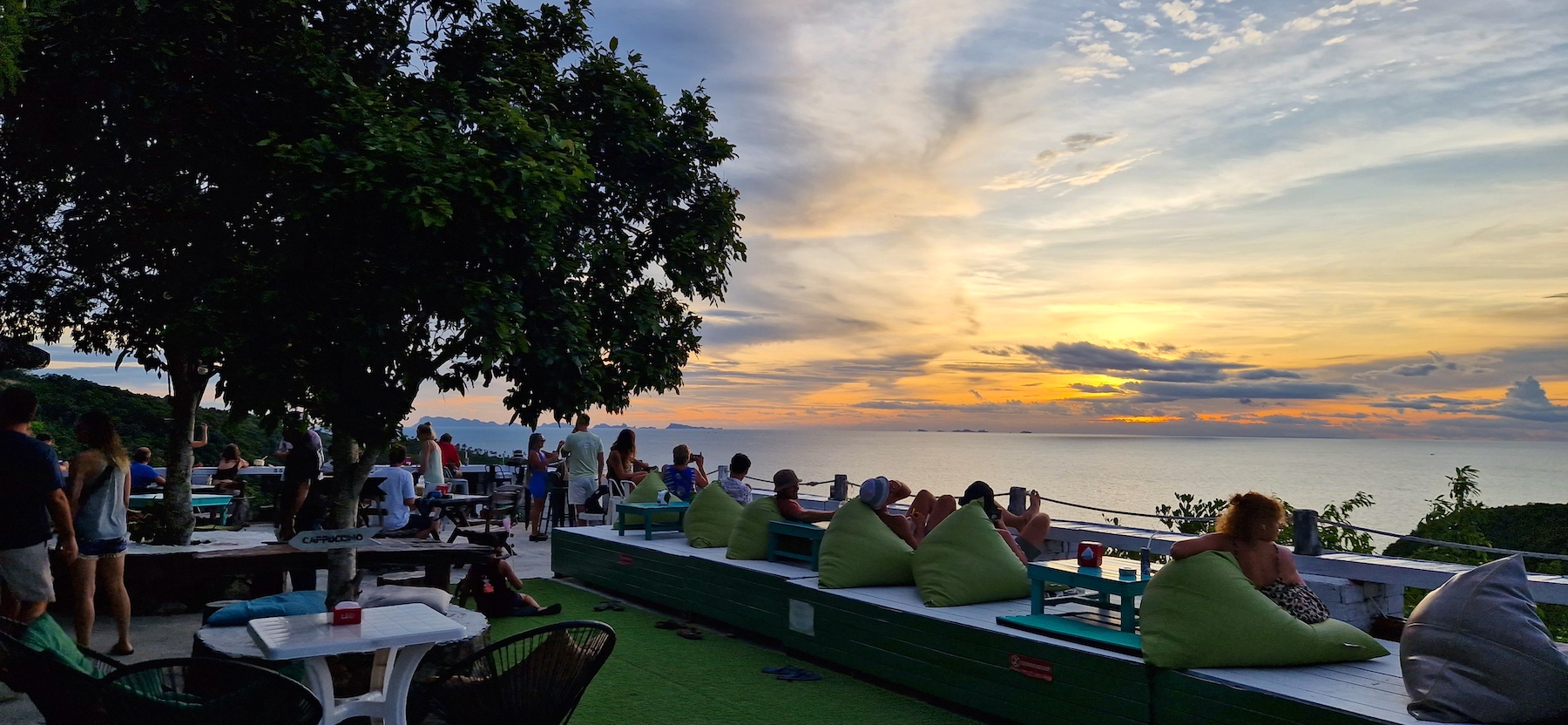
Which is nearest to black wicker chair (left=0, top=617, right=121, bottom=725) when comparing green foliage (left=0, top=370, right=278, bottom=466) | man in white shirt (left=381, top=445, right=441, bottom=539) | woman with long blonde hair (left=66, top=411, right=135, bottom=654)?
woman with long blonde hair (left=66, top=411, right=135, bottom=654)

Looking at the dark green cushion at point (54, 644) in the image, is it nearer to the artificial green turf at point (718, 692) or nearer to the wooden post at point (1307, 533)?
the artificial green turf at point (718, 692)

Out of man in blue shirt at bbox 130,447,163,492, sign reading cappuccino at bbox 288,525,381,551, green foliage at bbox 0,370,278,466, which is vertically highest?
green foliage at bbox 0,370,278,466

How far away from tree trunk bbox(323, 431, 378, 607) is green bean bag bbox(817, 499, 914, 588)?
3057 mm

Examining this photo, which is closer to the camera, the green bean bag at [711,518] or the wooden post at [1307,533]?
the wooden post at [1307,533]

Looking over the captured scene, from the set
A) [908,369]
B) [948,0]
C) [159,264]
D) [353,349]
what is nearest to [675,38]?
[948,0]

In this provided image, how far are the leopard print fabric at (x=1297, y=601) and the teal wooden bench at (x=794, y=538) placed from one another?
3.22m

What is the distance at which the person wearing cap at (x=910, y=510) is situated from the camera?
6879 millimetres

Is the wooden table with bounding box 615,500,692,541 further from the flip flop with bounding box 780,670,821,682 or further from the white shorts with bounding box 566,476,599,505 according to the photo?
the flip flop with bounding box 780,670,821,682

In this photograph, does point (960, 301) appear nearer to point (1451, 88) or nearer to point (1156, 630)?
point (1451, 88)

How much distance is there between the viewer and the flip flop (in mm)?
6227

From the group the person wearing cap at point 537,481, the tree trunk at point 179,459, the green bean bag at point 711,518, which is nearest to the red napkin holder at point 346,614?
the green bean bag at point 711,518

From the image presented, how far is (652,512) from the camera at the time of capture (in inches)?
380

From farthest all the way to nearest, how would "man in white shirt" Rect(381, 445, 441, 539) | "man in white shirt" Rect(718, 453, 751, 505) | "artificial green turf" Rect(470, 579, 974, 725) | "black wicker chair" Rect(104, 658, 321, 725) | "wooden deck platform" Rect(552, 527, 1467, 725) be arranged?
"man in white shirt" Rect(381, 445, 441, 539) < "man in white shirt" Rect(718, 453, 751, 505) < "artificial green turf" Rect(470, 579, 974, 725) < "wooden deck platform" Rect(552, 527, 1467, 725) < "black wicker chair" Rect(104, 658, 321, 725)

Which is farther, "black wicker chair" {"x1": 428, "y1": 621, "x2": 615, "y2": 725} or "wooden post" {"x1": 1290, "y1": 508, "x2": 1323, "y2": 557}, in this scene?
"wooden post" {"x1": 1290, "y1": 508, "x2": 1323, "y2": 557}
